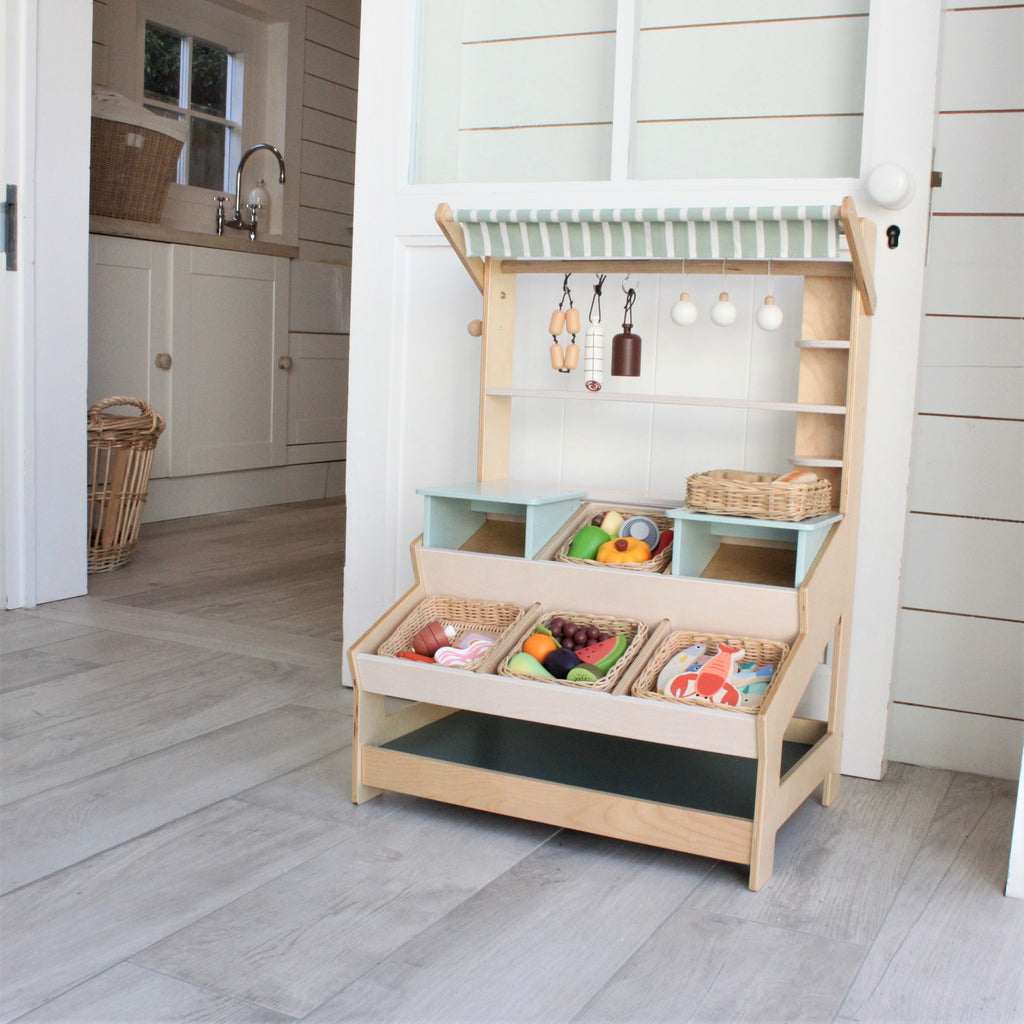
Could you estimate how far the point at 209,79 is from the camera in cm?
538

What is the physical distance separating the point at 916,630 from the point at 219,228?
12.7ft

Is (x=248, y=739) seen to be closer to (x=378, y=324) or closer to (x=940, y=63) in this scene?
(x=378, y=324)

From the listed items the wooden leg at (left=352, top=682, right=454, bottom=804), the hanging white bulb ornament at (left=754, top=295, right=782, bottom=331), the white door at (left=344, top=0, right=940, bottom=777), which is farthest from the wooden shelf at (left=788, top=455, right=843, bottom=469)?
the wooden leg at (left=352, top=682, right=454, bottom=804)

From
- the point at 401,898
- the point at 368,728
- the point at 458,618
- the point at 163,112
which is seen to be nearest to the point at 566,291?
the point at 458,618

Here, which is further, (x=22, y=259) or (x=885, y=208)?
(x=22, y=259)

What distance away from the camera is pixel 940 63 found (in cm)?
222

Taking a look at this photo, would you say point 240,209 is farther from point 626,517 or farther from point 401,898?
point 401,898

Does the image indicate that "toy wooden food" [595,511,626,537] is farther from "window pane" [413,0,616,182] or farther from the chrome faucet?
the chrome faucet

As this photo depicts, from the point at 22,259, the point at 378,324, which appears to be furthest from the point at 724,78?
the point at 22,259

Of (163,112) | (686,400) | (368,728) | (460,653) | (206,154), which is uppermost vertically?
(163,112)

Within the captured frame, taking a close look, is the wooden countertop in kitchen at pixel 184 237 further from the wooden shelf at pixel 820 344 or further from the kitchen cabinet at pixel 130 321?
the wooden shelf at pixel 820 344

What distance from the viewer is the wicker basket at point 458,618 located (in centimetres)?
209

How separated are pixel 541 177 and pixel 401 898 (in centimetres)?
156

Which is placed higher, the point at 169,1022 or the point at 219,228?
the point at 219,228
